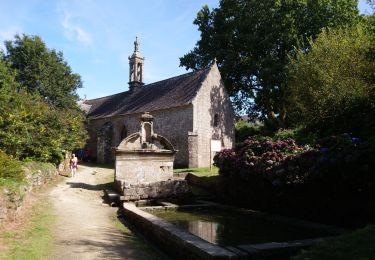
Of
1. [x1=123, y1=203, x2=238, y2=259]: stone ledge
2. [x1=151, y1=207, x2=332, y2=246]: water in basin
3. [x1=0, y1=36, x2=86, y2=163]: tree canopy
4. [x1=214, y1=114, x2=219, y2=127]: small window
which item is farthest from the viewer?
[x1=214, y1=114, x2=219, y2=127]: small window

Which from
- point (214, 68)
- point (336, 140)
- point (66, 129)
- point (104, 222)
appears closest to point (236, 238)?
point (336, 140)

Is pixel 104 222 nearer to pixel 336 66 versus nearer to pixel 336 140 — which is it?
pixel 336 140

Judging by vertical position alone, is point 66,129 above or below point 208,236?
above

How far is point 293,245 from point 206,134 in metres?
20.7

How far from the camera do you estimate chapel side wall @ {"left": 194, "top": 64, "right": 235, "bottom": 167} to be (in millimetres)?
26094

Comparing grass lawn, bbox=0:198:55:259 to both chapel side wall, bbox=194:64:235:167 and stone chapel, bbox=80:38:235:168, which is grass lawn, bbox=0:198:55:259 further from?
chapel side wall, bbox=194:64:235:167

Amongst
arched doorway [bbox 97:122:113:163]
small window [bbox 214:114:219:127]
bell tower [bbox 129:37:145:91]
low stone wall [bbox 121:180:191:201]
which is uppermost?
bell tower [bbox 129:37:145:91]

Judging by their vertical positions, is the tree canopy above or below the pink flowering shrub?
above

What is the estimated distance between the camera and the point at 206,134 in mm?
26703

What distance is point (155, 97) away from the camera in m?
30.9

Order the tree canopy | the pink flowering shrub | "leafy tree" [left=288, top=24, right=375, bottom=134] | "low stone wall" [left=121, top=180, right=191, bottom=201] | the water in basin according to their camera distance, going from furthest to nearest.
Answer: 1. the tree canopy
2. "low stone wall" [left=121, top=180, right=191, bottom=201]
3. "leafy tree" [left=288, top=24, right=375, bottom=134]
4. the pink flowering shrub
5. the water in basin

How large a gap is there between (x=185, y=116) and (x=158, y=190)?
1321 centimetres

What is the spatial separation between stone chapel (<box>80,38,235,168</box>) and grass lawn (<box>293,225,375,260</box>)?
58.6 feet

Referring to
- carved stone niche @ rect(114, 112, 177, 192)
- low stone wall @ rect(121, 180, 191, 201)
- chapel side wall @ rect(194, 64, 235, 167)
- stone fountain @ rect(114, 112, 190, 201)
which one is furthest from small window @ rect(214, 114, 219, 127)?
low stone wall @ rect(121, 180, 191, 201)
